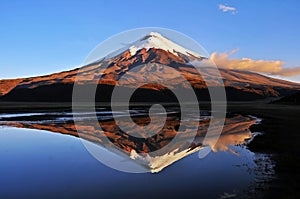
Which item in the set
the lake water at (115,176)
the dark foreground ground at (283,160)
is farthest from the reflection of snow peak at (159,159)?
the dark foreground ground at (283,160)

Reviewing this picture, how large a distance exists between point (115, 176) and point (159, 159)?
3978 millimetres

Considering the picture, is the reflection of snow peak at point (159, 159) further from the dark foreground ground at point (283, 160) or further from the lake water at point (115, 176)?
Answer: the dark foreground ground at point (283, 160)

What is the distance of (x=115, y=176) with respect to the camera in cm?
1166

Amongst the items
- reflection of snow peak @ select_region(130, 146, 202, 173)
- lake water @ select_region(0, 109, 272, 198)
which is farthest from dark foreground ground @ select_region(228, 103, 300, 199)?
reflection of snow peak @ select_region(130, 146, 202, 173)

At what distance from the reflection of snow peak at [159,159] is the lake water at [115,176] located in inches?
16.1

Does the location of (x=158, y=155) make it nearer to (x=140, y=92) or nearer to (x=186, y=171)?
(x=186, y=171)

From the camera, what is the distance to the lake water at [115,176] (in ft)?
31.2

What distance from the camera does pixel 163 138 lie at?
73.2ft

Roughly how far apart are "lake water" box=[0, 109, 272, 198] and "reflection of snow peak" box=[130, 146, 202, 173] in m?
0.41

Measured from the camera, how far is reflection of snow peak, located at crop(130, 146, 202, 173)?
13354 mm

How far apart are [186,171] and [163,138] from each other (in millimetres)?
9919

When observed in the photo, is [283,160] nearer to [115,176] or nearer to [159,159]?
[159,159]

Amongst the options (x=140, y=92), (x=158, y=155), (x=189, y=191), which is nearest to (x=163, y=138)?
(x=158, y=155)

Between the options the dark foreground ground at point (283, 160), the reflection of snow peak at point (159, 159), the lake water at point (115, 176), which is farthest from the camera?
the reflection of snow peak at point (159, 159)
